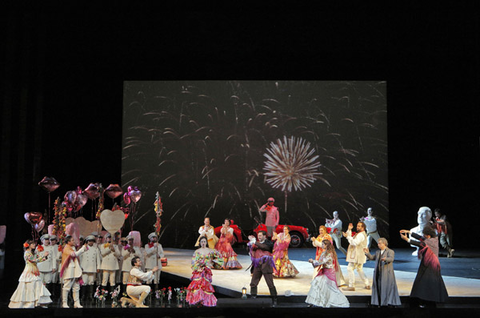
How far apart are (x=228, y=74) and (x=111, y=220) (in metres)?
7.08

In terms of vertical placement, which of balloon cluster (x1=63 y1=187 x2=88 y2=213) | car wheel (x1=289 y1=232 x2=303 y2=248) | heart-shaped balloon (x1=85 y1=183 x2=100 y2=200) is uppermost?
heart-shaped balloon (x1=85 y1=183 x2=100 y2=200)

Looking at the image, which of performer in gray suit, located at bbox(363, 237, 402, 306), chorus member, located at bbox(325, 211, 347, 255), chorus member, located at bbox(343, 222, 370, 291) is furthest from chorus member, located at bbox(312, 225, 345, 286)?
chorus member, located at bbox(325, 211, 347, 255)

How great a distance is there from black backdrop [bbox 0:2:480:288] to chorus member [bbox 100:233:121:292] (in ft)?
12.2

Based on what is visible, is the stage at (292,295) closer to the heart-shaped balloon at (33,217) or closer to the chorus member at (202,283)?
the chorus member at (202,283)

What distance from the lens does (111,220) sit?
30.5ft

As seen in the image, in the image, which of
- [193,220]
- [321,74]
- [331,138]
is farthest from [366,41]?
[193,220]

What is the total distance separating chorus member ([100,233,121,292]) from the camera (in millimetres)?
9117

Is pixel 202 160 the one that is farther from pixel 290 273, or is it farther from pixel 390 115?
pixel 290 273

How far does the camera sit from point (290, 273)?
9.39 meters

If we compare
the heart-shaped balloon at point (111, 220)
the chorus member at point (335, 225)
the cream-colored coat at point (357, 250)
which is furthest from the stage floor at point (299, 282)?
the heart-shaped balloon at point (111, 220)

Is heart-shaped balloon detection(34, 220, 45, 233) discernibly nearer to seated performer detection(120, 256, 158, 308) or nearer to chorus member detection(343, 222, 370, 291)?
seated performer detection(120, 256, 158, 308)

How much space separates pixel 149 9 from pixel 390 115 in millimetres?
8657

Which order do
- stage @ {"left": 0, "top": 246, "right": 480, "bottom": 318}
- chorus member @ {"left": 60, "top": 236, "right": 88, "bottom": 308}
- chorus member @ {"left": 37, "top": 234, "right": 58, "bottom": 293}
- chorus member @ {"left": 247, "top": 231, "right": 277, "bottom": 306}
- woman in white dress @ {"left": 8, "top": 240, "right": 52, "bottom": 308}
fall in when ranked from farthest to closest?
chorus member @ {"left": 37, "top": 234, "right": 58, "bottom": 293} < chorus member @ {"left": 247, "top": 231, "right": 277, "bottom": 306} < chorus member @ {"left": 60, "top": 236, "right": 88, "bottom": 308} < woman in white dress @ {"left": 8, "top": 240, "right": 52, "bottom": 308} < stage @ {"left": 0, "top": 246, "right": 480, "bottom": 318}

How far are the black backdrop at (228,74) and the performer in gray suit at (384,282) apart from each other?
209 inches
